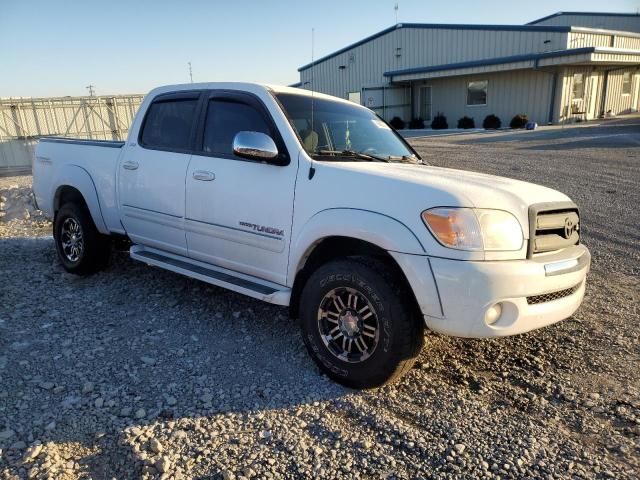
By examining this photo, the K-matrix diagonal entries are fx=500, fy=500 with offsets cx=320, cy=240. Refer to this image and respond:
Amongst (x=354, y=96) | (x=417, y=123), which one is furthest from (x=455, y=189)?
(x=354, y=96)

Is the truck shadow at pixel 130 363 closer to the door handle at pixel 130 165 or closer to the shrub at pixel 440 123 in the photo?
the door handle at pixel 130 165

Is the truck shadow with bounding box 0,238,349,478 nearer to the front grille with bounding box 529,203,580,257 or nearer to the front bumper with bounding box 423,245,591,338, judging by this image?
the front bumper with bounding box 423,245,591,338

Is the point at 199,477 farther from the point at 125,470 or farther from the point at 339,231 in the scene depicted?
the point at 339,231

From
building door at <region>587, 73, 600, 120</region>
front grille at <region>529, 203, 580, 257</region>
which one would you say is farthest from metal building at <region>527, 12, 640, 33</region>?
front grille at <region>529, 203, 580, 257</region>

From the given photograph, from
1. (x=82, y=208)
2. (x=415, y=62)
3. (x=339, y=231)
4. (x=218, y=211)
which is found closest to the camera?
(x=339, y=231)

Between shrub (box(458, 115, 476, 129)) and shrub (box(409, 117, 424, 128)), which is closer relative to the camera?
shrub (box(458, 115, 476, 129))

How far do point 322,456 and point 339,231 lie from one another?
1363 mm

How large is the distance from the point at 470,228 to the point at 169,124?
3102mm

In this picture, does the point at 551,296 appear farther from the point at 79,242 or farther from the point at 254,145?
the point at 79,242

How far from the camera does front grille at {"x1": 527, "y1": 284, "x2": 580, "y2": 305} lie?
3072mm

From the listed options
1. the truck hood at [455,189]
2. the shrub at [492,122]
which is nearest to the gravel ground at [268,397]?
the truck hood at [455,189]

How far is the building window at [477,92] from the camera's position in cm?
2719

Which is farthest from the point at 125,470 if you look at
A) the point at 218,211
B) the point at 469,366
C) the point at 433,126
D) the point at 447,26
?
the point at 447,26

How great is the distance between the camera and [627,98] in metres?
28.5
